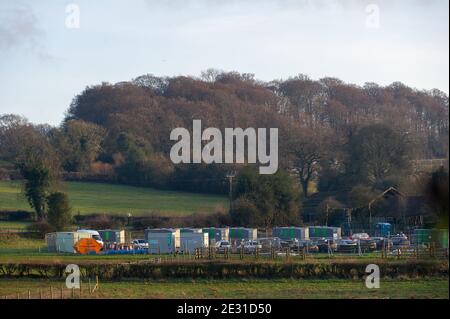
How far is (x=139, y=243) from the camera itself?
3569cm

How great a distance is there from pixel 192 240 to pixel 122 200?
645 inches

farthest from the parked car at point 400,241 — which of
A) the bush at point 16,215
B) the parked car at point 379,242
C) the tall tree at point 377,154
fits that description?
the bush at point 16,215

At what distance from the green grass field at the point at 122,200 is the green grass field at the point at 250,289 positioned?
21.4m

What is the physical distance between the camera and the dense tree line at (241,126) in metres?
46.7

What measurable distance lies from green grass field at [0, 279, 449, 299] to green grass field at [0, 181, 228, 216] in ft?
70.3

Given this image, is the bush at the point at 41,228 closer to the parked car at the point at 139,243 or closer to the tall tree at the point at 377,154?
the parked car at the point at 139,243

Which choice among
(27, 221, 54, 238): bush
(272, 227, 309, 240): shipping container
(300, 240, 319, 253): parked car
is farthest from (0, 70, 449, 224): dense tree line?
(300, 240, 319, 253): parked car

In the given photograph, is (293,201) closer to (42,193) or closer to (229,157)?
(229,157)

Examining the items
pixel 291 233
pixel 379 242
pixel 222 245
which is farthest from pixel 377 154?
pixel 222 245

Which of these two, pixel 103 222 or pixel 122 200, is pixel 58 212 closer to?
pixel 103 222

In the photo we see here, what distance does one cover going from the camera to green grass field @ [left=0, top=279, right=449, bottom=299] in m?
18.8

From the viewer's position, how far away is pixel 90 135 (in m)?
57.9
